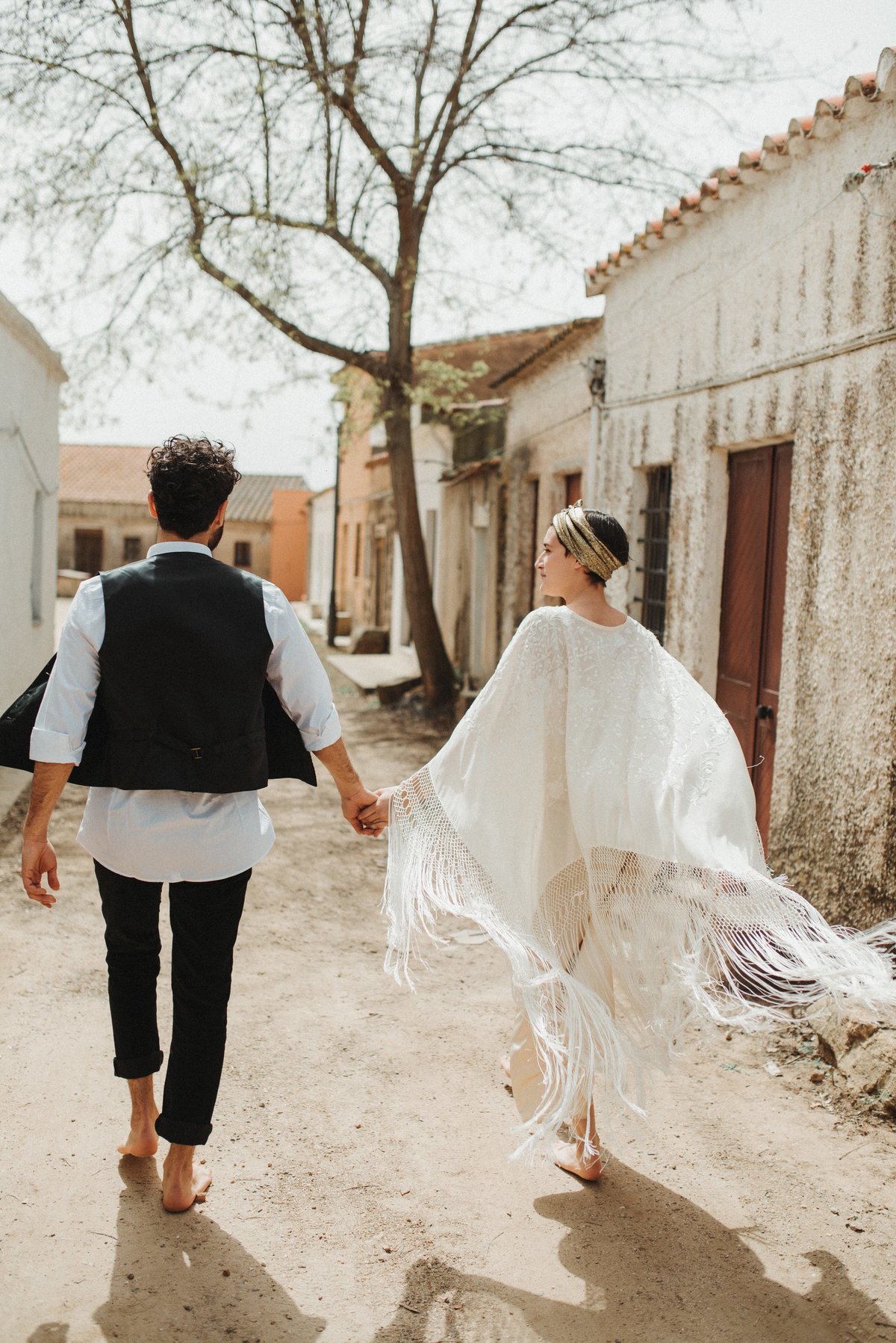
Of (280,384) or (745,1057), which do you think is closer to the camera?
(745,1057)

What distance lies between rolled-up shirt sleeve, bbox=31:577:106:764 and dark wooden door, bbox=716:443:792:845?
3.68 meters

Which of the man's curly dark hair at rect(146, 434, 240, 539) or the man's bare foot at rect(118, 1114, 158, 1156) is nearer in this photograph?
the man's curly dark hair at rect(146, 434, 240, 539)

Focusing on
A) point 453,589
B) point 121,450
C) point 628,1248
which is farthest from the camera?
point 121,450

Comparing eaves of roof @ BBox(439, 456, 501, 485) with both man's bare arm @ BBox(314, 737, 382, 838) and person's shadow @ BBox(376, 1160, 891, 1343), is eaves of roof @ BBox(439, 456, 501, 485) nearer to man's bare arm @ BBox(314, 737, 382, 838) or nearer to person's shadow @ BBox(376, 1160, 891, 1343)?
man's bare arm @ BBox(314, 737, 382, 838)

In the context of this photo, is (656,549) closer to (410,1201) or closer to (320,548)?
(410,1201)

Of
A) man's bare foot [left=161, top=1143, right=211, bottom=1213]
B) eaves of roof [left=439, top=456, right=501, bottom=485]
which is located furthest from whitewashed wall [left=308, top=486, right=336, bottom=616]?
man's bare foot [left=161, top=1143, right=211, bottom=1213]

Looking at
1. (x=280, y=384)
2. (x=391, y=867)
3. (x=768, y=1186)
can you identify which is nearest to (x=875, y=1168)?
(x=768, y=1186)

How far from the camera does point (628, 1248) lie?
281 centimetres

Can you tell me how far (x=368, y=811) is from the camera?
3.11 meters

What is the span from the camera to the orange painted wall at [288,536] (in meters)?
43.0

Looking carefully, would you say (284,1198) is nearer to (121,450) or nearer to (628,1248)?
(628,1248)

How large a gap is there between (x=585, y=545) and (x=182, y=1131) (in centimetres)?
180

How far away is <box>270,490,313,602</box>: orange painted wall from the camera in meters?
43.0

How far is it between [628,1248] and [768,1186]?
55cm
